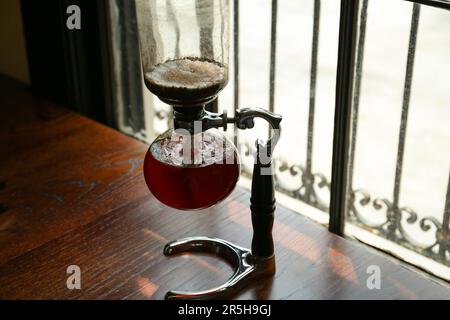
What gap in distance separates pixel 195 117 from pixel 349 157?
1.25 feet

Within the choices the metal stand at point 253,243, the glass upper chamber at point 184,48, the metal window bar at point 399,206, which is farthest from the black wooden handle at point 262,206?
the metal window bar at point 399,206

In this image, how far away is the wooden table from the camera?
1.30m

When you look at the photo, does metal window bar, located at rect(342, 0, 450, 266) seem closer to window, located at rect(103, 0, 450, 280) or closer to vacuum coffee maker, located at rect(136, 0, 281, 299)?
window, located at rect(103, 0, 450, 280)

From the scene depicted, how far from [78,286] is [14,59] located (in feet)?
3.56

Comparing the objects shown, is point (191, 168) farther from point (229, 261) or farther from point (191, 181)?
point (229, 261)

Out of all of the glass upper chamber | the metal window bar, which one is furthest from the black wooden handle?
the metal window bar

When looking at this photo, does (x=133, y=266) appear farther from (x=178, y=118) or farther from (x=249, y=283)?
(x=178, y=118)

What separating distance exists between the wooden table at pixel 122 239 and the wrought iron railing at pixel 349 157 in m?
0.14

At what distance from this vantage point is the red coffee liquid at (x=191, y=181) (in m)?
1.20

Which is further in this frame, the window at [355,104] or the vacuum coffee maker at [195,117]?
the window at [355,104]

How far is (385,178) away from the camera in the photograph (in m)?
1.67

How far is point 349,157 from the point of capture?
145 centimetres

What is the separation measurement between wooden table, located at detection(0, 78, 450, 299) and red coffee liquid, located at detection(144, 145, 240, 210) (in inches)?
6.7

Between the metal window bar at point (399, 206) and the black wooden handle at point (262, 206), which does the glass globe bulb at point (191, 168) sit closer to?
the black wooden handle at point (262, 206)
